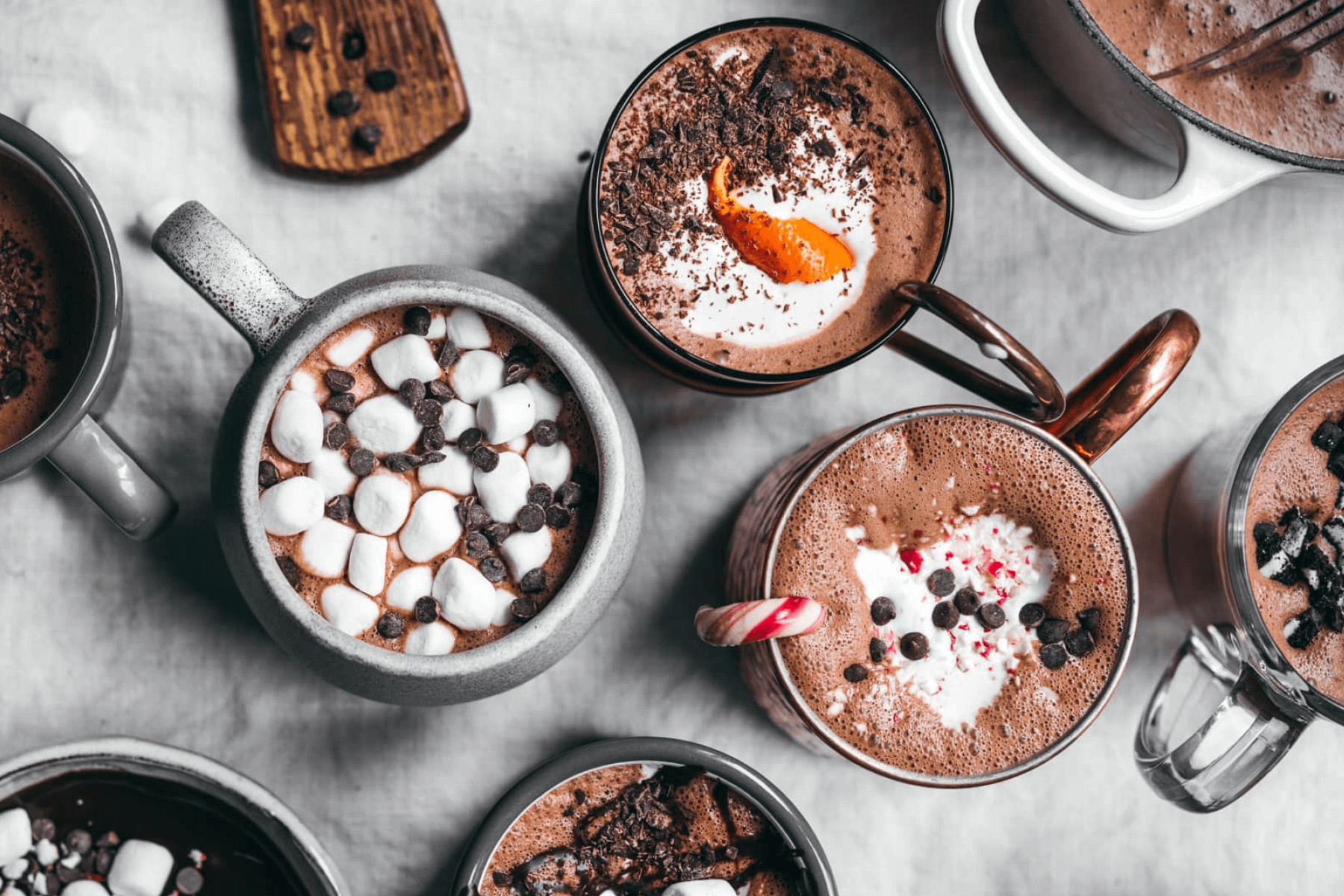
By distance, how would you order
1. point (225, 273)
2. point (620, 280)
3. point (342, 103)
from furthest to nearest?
point (342, 103), point (620, 280), point (225, 273)

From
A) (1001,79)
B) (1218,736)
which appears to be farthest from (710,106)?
(1218,736)

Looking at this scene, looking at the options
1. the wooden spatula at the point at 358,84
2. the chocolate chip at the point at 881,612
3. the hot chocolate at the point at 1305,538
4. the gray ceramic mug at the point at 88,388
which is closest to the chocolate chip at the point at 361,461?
the gray ceramic mug at the point at 88,388

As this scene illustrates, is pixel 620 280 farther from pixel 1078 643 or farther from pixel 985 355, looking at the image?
pixel 1078 643

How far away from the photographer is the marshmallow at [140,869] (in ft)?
3.29

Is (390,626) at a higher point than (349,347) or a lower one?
lower

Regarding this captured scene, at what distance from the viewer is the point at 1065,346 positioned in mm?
1170

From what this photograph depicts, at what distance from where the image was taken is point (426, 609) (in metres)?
0.90

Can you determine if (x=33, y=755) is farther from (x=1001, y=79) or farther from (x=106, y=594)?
(x=1001, y=79)

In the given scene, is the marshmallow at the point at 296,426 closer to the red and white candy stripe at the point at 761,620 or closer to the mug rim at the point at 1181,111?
the red and white candy stripe at the point at 761,620

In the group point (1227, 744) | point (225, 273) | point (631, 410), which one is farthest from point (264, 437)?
point (1227, 744)

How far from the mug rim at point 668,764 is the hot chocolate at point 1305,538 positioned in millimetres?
479

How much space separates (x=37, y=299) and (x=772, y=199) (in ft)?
2.21

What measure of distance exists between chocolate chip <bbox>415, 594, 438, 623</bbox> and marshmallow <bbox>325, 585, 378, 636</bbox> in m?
0.03

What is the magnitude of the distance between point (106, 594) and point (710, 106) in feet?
2.47
